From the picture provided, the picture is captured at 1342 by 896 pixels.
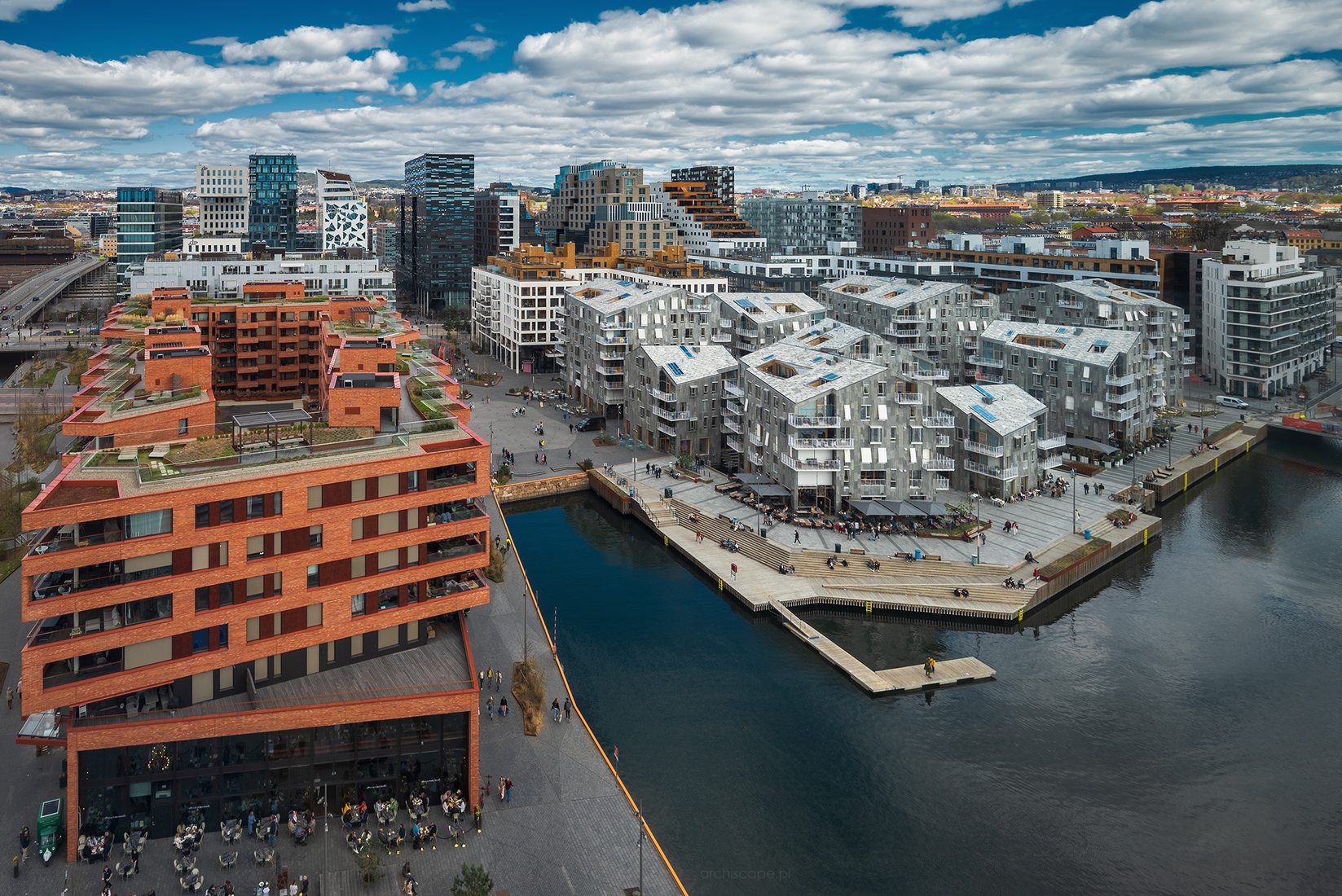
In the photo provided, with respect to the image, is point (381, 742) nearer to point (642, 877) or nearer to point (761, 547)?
point (642, 877)

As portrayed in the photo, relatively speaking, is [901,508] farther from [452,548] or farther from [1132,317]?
[1132,317]

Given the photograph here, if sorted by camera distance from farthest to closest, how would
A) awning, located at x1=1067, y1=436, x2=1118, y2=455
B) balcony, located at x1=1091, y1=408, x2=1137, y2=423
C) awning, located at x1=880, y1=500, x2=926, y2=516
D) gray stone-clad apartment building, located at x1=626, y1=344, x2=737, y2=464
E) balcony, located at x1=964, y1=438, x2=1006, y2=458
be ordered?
balcony, located at x1=1091, y1=408, x2=1137, y2=423 < gray stone-clad apartment building, located at x1=626, y1=344, x2=737, y2=464 < awning, located at x1=1067, y1=436, x2=1118, y2=455 < balcony, located at x1=964, y1=438, x2=1006, y2=458 < awning, located at x1=880, y1=500, x2=926, y2=516

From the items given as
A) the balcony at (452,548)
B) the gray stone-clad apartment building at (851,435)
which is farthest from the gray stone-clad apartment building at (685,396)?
the balcony at (452,548)

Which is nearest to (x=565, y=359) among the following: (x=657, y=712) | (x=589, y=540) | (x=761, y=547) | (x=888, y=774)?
(x=589, y=540)

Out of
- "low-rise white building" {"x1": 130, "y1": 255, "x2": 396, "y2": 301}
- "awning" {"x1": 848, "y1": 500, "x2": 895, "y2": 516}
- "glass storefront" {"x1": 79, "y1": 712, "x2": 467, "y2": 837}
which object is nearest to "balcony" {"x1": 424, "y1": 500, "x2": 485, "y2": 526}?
"glass storefront" {"x1": 79, "y1": 712, "x2": 467, "y2": 837}

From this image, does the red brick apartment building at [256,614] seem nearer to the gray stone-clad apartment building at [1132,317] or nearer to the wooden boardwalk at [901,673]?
the wooden boardwalk at [901,673]

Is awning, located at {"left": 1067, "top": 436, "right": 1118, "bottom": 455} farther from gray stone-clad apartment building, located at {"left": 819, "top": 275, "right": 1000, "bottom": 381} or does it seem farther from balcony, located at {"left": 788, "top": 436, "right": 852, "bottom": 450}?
balcony, located at {"left": 788, "top": 436, "right": 852, "bottom": 450}
